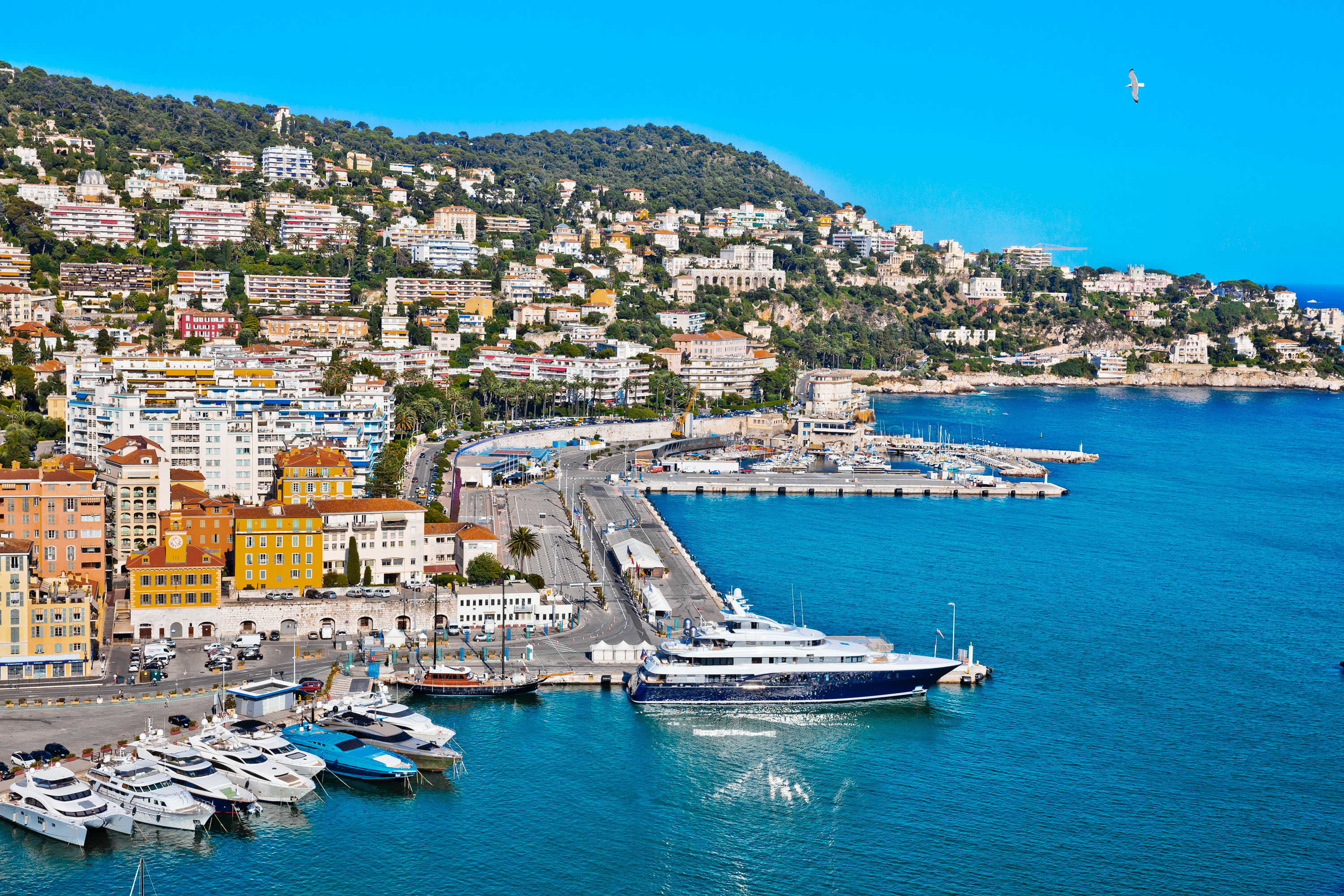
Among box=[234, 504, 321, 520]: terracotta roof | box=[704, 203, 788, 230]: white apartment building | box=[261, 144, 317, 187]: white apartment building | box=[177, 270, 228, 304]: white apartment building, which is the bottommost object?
box=[234, 504, 321, 520]: terracotta roof

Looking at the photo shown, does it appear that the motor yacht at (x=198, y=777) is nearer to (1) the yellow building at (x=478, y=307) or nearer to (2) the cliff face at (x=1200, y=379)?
(1) the yellow building at (x=478, y=307)

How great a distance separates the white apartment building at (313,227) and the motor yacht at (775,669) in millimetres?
63101

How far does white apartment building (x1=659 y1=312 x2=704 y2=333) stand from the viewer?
88.1 m

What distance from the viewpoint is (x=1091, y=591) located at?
122ft

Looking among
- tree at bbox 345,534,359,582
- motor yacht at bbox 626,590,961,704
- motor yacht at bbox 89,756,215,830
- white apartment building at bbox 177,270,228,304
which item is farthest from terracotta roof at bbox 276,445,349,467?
white apartment building at bbox 177,270,228,304

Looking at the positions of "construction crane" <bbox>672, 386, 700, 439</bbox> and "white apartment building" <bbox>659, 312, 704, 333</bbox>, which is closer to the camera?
"construction crane" <bbox>672, 386, 700, 439</bbox>

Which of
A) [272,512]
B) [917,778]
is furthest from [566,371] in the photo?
[917,778]

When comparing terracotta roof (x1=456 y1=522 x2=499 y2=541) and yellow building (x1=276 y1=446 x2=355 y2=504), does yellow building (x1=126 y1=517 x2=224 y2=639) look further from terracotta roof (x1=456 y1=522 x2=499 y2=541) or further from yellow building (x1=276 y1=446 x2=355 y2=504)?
yellow building (x1=276 y1=446 x2=355 y2=504)

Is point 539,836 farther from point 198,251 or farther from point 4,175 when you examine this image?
point 4,175

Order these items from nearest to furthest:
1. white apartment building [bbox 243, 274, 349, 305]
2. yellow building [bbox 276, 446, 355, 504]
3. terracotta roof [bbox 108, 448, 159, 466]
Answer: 1. terracotta roof [bbox 108, 448, 159, 466]
2. yellow building [bbox 276, 446, 355, 504]
3. white apartment building [bbox 243, 274, 349, 305]

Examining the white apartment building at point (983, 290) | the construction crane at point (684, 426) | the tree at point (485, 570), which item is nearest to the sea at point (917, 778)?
the tree at point (485, 570)

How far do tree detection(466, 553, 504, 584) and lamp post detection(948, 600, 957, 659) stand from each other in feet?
32.9

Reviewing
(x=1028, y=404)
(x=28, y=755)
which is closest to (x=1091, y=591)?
(x=28, y=755)

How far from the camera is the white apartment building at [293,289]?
74.3 metres
